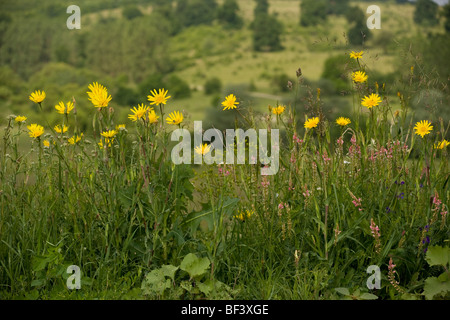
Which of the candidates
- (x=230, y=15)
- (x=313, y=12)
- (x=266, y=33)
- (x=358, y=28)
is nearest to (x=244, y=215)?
(x=358, y=28)

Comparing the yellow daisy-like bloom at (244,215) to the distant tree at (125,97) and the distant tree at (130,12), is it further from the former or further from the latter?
the distant tree at (130,12)

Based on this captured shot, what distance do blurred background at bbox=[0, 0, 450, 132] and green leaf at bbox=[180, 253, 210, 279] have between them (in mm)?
19941

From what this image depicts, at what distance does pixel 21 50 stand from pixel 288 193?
4089 centimetres

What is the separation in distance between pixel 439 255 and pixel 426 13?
46680 mm

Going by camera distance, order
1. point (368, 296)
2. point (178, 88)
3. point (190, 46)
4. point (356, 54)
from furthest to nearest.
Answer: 1. point (190, 46)
2. point (178, 88)
3. point (356, 54)
4. point (368, 296)

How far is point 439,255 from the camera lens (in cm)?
235

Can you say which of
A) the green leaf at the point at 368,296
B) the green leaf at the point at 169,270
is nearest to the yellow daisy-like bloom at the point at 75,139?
the green leaf at the point at 169,270

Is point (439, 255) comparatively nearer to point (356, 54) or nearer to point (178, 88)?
point (356, 54)

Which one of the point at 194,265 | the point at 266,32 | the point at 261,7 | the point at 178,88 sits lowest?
the point at 178,88

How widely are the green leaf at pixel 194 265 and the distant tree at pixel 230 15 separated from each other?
5501cm

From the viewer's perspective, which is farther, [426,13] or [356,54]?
[426,13]

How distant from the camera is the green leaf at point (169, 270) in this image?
238 cm

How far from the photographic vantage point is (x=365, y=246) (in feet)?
8.55
